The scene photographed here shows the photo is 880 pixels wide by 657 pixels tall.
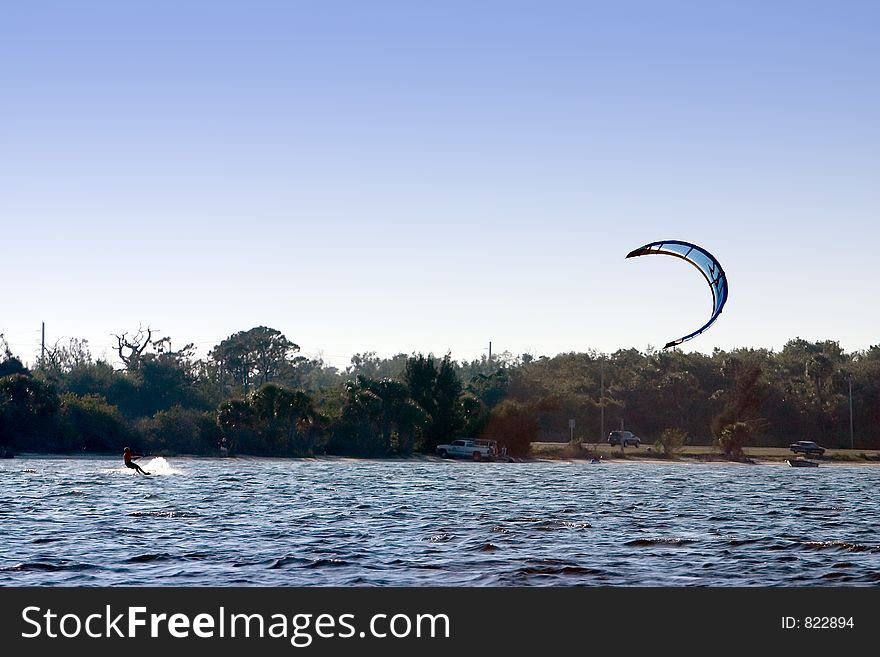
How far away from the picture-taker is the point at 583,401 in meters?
123

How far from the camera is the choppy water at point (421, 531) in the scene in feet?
85.9

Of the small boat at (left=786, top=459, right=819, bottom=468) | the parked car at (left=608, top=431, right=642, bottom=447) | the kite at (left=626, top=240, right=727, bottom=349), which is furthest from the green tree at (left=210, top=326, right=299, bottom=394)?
the kite at (left=626, top=240, right=727, bottom=349)

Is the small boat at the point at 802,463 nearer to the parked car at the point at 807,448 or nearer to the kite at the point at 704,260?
the parked car at the point at 807,448

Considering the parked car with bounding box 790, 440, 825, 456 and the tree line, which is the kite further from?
the parked car with bounding box 790, 440, 825, 456

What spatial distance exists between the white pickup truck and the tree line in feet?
5.59

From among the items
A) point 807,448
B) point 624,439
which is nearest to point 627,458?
point 624,439

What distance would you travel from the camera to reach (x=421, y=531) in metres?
36.3

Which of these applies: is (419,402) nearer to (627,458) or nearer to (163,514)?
(627,458)

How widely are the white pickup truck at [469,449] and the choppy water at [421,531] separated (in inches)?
1067

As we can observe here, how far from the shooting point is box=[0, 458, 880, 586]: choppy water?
85.9 ft

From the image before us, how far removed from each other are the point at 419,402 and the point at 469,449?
6.51 metres
